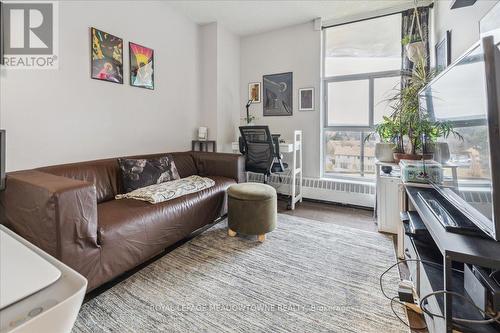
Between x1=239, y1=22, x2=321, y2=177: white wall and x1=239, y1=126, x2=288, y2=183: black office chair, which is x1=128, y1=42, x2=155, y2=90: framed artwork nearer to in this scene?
x1=239, y1=126, x2=288, y2=183: black office chair

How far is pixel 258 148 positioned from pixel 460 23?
7.13ft

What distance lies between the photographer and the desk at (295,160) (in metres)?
3.28

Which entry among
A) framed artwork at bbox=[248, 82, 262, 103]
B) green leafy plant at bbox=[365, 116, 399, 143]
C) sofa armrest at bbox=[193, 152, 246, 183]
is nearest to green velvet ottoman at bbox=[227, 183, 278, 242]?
sofa armrest at bbox=[193, 152, 246, 183]

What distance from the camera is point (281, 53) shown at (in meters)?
3.76

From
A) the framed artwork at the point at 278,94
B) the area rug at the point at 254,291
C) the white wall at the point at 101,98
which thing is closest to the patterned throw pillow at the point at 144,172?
the white wall at the point at 101,98

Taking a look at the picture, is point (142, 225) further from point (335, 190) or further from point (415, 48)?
point (415, 48)

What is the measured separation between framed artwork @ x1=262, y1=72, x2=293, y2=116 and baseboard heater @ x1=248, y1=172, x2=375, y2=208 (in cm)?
A: 103

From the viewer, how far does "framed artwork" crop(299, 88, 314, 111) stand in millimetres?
3568

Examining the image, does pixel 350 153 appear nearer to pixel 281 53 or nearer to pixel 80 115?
pixel 281 53

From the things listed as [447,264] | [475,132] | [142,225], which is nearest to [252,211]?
[142,225]

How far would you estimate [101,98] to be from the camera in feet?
7.93

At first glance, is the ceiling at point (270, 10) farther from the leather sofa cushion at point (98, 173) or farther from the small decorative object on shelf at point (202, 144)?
the leather sofa cushion at point (98, 173)

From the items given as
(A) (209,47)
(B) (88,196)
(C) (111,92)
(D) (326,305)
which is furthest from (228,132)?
(D) (326,305)

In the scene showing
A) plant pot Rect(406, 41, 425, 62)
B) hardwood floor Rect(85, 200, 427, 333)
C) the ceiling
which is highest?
the ceiling
